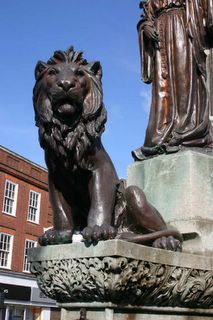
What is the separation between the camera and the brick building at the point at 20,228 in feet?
101

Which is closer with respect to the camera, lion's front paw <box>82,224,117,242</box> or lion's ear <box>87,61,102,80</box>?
lion's front paw <box>82,224,117,242</box>

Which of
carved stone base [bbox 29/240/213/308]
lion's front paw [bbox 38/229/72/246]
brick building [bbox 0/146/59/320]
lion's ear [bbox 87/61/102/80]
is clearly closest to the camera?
carved stone base [bbox 29/240/213/308]

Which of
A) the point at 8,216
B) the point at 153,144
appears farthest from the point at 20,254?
the point at 153,144

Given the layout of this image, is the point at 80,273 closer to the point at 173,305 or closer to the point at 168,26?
the point at 173,305

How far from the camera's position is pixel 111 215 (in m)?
4.21

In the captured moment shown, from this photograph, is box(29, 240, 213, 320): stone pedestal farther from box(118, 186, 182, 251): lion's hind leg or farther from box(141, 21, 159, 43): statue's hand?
box(141, 21, 159, 43): statue's hand

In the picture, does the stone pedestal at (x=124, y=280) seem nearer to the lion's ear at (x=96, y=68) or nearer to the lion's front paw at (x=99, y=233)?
the lion's front paw at (x=99, y=233)

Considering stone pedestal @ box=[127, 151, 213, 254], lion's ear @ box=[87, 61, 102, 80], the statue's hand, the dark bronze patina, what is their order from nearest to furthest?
lion's ear @ box=[87, 61, 102, 80]
stone pedestal @ box=[127, 151, 213, 254]
the dark bronze patina
the statue's hand

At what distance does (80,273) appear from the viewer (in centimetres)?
386

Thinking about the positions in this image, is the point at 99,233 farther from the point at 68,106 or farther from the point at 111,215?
the point at 68,106

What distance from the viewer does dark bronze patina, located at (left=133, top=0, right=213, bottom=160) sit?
5402 mm

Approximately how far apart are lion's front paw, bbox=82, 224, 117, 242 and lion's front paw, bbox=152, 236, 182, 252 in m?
0.51

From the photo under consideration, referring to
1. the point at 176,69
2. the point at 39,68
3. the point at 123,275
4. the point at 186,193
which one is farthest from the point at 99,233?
the point at 176,69

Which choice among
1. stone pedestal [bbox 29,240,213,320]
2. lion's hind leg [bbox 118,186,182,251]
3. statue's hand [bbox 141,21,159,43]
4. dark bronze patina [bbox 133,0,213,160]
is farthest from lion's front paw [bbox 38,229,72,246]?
statue's hand [bbox 141,21,159,43]
